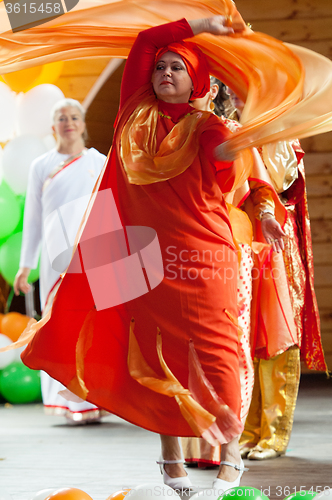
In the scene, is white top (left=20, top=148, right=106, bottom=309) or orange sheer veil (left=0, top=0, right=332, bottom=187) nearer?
orange sheer veil (left=0, top=0, right=332, bottom=187)

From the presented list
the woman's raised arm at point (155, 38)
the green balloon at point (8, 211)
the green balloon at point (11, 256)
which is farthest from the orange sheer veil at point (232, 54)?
the green balloon at point (11, 256)

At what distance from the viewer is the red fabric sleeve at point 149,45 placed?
177 cm

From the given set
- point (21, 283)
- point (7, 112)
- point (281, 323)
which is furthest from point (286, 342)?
point (7, 112)

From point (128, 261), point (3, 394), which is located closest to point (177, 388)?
point (128, 261)

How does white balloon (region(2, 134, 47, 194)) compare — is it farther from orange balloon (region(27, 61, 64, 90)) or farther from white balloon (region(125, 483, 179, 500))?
white balloon (region(125, 483, 179, 500))

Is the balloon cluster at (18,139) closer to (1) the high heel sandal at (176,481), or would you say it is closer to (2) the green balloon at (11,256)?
(2) the green balloon at (11,256)

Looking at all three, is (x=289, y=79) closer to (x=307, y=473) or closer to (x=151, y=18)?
(x=151, y=18)

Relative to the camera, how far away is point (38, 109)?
3.54 m

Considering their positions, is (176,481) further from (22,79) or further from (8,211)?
(22,79)

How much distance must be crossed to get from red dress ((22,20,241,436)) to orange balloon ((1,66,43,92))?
2.00 meters

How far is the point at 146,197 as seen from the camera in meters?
1.74

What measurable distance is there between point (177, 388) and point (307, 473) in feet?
2.15

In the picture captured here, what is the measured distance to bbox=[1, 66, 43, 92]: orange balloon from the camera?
361cm

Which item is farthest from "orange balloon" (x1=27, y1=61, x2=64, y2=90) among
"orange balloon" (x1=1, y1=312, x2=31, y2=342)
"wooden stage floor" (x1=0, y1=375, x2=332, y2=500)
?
"wooden stage floor" (x1=0, y1=375, x2=332, y2=500)
